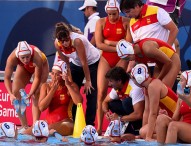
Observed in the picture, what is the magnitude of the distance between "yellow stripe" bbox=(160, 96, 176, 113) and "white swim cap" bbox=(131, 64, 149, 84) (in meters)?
0.35

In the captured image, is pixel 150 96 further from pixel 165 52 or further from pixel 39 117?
pixel 39 117

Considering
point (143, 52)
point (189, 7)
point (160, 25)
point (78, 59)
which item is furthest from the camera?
point (189, 7)

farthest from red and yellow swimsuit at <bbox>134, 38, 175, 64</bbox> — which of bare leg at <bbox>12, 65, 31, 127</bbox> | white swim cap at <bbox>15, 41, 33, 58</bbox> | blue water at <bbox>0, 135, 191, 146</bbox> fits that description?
bare leg at <bbox>12, 65, 31, 127</bbox>

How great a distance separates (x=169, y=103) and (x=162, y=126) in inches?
21.0

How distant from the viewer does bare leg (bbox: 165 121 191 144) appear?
8875 mm

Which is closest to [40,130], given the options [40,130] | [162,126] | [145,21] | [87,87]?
[40,130]

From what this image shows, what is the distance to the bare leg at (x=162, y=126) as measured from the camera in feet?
29.6

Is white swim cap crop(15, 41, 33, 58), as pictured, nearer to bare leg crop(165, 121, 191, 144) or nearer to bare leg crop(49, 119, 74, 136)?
bare leg crop(49, 119, 74, 136)

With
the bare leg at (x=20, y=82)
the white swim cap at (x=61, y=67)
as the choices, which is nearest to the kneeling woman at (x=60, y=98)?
the white swim cap at (x=61, y=67)

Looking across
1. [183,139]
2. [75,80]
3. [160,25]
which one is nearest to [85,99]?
[75,80]

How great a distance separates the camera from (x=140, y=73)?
31.0 feet

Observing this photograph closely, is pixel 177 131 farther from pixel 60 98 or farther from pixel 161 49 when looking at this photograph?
pixel 60 98

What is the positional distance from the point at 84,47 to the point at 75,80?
1.85ft

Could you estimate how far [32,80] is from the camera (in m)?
12.3
